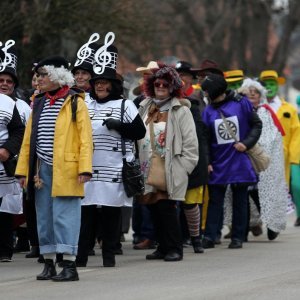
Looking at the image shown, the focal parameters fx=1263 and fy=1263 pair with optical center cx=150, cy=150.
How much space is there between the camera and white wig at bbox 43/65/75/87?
35.4ft

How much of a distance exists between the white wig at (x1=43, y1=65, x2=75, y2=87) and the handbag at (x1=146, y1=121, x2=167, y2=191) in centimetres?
194

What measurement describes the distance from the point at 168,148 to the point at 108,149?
3.25ft

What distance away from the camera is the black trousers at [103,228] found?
1175 centimetres

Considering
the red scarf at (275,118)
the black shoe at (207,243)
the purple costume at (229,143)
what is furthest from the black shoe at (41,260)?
the red scarf at (275,118)

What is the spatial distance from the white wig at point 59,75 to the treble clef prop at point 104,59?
0.87 m

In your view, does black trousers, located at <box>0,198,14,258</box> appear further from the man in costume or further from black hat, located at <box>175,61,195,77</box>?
→ the man in costume

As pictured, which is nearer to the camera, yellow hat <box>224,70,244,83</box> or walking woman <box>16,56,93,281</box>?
walking woman <box>16,56,93,281</box>

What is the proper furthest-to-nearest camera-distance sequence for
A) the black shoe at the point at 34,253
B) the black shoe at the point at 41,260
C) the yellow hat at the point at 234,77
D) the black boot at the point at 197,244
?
1. the yellow hat at the point at 234,77
2. the black boot at the point at 197,244
3. the black shoe at the point at 34,253
4. the black shoe at the point at 41,260

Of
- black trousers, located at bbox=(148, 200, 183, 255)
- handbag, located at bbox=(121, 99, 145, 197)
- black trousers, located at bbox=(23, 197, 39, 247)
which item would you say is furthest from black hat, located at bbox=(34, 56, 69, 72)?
black trousers, located at bbox=(23, 197, 39, 247)

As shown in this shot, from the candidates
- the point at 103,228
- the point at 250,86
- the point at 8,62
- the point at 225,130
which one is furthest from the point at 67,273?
the point at 250,86

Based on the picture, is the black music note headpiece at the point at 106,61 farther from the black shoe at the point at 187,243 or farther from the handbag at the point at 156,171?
the black shoe at the point at 187,243

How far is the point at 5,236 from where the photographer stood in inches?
505

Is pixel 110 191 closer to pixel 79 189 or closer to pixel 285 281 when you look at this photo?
pixel 79 189

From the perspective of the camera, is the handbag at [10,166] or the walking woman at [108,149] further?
the handbag at [10,166]
